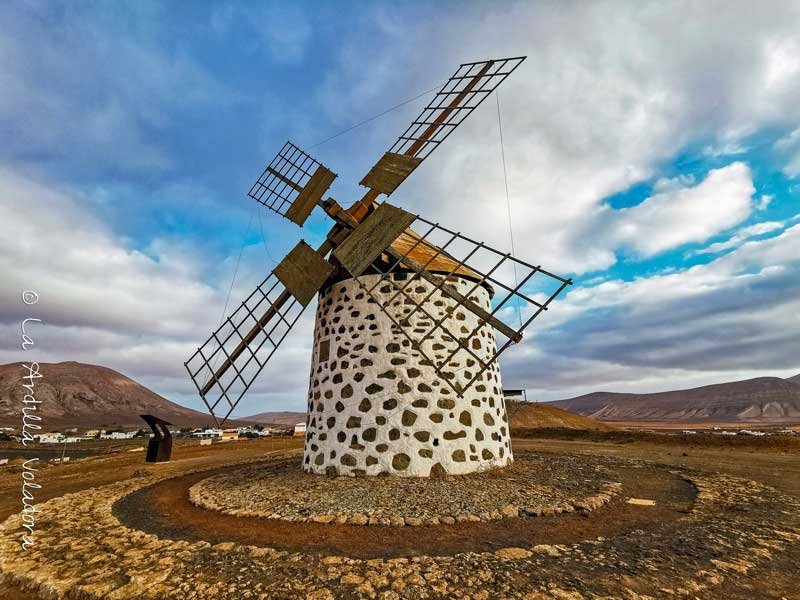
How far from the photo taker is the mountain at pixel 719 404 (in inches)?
3654

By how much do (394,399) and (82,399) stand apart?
11825 centimetres

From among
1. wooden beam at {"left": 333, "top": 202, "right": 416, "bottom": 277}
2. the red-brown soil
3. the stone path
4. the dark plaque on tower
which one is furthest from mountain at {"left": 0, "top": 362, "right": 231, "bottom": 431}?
the stone path

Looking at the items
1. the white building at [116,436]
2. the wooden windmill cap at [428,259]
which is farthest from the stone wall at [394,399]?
the white building at [116,436]

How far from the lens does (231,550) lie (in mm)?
4730

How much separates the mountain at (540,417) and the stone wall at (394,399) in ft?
85.2

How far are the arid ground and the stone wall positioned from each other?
24.5 inches

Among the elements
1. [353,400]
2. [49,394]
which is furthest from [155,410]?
[353,400]

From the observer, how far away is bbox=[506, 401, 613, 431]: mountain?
34.4 metres

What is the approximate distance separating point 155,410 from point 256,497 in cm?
12579

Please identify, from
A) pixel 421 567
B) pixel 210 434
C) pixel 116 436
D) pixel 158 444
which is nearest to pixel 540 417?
pixel 158 444

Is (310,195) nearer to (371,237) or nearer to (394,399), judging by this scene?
(371,237)

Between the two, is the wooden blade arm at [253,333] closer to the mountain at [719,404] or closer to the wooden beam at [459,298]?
the wooden beam at [459,298]

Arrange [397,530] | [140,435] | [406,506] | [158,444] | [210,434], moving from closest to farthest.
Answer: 1. [397,530]
2. [406,506]
3. [158,444]
4. [140,435]
5. [210,434]

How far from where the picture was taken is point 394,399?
28.2ft
